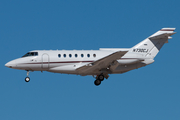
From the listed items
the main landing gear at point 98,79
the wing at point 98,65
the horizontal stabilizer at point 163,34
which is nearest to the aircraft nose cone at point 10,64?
the wing at point 98,65

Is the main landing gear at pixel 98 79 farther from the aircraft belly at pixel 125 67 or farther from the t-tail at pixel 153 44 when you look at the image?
the t-tail at pixel 153 44

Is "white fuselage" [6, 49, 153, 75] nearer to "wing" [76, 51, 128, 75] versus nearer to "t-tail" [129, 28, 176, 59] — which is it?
"wing" [76, 51, 128, 75]

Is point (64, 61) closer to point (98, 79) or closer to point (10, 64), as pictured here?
point (98, 79)

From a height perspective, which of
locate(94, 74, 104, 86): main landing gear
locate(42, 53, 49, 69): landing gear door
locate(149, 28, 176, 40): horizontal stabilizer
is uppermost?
locate(149, 28, 176, 40): horizontal stabilizer

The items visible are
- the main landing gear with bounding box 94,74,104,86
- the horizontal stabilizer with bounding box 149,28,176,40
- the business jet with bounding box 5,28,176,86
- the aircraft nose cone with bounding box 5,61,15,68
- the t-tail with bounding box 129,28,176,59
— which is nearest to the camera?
the business jet with bounding box 5,28,176,86

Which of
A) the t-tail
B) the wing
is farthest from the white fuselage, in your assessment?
the t-tail

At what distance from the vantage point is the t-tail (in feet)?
107

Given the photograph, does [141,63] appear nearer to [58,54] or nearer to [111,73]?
[111,73]

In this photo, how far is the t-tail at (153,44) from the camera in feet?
107

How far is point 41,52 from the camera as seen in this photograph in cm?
3030

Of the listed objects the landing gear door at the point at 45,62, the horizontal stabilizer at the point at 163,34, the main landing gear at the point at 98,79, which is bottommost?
the main landing gear at the point at 98,79

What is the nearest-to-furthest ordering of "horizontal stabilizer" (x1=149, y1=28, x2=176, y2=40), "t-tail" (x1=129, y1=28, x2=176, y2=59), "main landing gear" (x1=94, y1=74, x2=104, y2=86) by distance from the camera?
"main landing gear" (x1=94, y1=74, x2=104, y2=86) < "horizontal stabilizer" (x1=149, y1=28, x2=176, y2=40) < "t-tail" (x1=129, y1=28, x2=176, y2=59)

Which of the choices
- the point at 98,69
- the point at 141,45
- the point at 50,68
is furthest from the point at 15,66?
the point at 141,45

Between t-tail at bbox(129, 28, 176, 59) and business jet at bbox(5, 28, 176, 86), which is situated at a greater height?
t-tail at bbox(129, 28, 176, 59)
